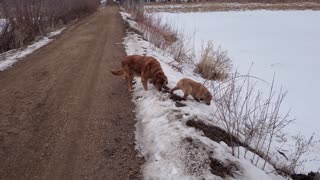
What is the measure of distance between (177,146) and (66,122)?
84.6 inches

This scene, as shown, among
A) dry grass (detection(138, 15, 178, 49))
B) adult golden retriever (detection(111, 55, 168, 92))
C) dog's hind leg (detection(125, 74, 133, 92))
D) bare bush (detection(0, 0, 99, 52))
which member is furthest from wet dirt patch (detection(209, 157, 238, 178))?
bare bush (detection(0, 0, 99, 52))

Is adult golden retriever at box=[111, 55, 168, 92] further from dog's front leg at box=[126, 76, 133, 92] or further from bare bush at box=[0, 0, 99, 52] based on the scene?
bare bush at box=[0, 0, 99, 52]

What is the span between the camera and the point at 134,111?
673 centimetres

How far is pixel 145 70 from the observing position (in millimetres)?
7141

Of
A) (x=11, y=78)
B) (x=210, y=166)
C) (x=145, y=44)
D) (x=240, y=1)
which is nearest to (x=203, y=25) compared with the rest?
(x=145, y=44)

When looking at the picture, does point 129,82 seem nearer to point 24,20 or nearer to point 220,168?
point 220,168

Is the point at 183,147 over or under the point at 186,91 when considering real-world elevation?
Answer: under

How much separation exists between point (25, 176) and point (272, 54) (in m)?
13.3

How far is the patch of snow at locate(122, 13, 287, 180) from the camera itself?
179 inches

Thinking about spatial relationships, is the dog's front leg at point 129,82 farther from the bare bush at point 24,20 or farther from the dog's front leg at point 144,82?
the bare bush at point 24,20

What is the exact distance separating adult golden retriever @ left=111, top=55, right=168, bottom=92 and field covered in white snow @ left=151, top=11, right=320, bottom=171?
2.95 meters

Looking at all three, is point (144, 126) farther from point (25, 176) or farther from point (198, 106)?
point (25, 176)

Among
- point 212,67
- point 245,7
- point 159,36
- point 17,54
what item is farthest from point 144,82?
point 245,7

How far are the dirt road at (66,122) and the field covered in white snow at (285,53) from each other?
133 inches
